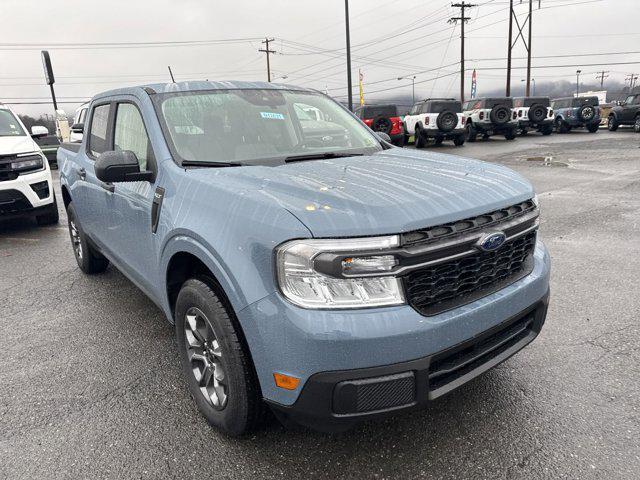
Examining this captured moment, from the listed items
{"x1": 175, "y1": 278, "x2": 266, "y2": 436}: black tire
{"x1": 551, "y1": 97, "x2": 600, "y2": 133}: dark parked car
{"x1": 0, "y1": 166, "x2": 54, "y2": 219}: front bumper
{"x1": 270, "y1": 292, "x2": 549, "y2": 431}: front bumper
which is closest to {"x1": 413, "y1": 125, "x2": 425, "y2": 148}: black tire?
{"x1": 551, "y1": 97, "x2": 600, "y2": 133}: dark parked car

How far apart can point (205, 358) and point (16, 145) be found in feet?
20.8

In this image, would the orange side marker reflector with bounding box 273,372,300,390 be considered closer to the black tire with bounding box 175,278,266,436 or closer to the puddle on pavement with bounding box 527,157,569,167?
the black tire with bounding box 175,278,266,436

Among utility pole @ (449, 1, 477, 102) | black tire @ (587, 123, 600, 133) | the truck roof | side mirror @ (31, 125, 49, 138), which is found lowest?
black tire @ (587, 123, 600, 133)

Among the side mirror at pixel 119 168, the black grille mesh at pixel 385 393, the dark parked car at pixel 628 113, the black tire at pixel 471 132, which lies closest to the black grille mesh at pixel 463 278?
the black grille mesh at pixel 385 393

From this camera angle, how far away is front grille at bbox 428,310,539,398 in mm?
1973

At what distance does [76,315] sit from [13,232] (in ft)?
14.9

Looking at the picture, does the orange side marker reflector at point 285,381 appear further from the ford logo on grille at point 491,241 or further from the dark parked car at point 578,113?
the dark parked car at point 578,113

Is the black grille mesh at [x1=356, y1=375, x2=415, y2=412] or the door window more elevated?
the door window

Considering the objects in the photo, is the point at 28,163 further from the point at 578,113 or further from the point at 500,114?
the point at 578,113

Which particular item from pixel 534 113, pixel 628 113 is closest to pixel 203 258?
pixel 534 113

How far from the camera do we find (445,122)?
18953 mm

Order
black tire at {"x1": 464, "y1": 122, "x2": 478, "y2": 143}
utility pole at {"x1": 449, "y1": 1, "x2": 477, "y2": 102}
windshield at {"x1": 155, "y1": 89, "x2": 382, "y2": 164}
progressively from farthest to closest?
utility pole at {"x1": 449, "y1": 1, "x2": 477, "y2": 102}
black tire at {"x1": 464, "y1": 122, "x2": 478, "y2": 143}
windshield at {"x1": 155, "y1": 89, "x2": 382, "y2": 164}

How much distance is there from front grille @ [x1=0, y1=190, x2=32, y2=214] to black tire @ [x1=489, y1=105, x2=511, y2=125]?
19368mm

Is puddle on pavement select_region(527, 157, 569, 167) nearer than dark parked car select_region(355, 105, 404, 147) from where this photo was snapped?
Yes
